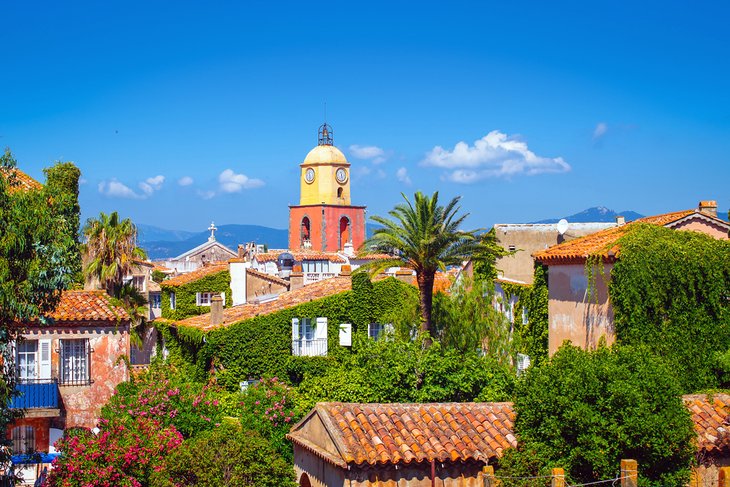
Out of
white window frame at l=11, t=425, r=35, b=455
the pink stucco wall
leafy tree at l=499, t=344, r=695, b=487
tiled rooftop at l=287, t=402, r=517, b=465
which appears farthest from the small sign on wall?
leafy tree at l=499, t=344, r=695, b=487

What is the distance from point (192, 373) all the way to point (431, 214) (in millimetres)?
12867

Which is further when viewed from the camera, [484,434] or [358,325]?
[358,325]

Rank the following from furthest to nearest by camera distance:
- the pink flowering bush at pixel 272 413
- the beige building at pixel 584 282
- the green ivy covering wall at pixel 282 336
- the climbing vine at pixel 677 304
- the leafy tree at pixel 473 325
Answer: the leafy tree at pixel 473 325, the green ivy covering wall at pixel 282 336, the pink flowering bush at pixel 272 413, the beige building at pixel 584 282, the climbing vine at pixel 677 304

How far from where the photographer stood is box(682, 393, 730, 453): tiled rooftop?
2131cm

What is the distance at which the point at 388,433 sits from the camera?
21594mm

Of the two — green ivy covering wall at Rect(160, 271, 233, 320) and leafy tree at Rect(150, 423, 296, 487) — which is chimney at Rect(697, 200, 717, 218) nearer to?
leafy tree at Rect(150, 423, 296, 487)

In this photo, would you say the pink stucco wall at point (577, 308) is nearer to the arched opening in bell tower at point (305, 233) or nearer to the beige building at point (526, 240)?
the beige building at point (526, 240)

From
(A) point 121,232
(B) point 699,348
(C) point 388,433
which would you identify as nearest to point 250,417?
(C) point 388,433

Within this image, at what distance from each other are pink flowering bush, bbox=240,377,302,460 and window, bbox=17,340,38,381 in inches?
339

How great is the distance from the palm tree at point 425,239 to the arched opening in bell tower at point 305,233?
76.9 metres

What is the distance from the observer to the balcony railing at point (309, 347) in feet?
135

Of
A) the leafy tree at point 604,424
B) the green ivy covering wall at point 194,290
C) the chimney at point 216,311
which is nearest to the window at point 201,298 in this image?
the green ivy covering wall at point 194,290

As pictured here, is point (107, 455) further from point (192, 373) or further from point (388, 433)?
point (192, 373)

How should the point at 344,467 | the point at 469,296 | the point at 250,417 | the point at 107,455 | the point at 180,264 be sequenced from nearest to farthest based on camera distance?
the point at 344,467, the point at 107,455, the point at 250,417, the point at 469,296, the point at 180,264
